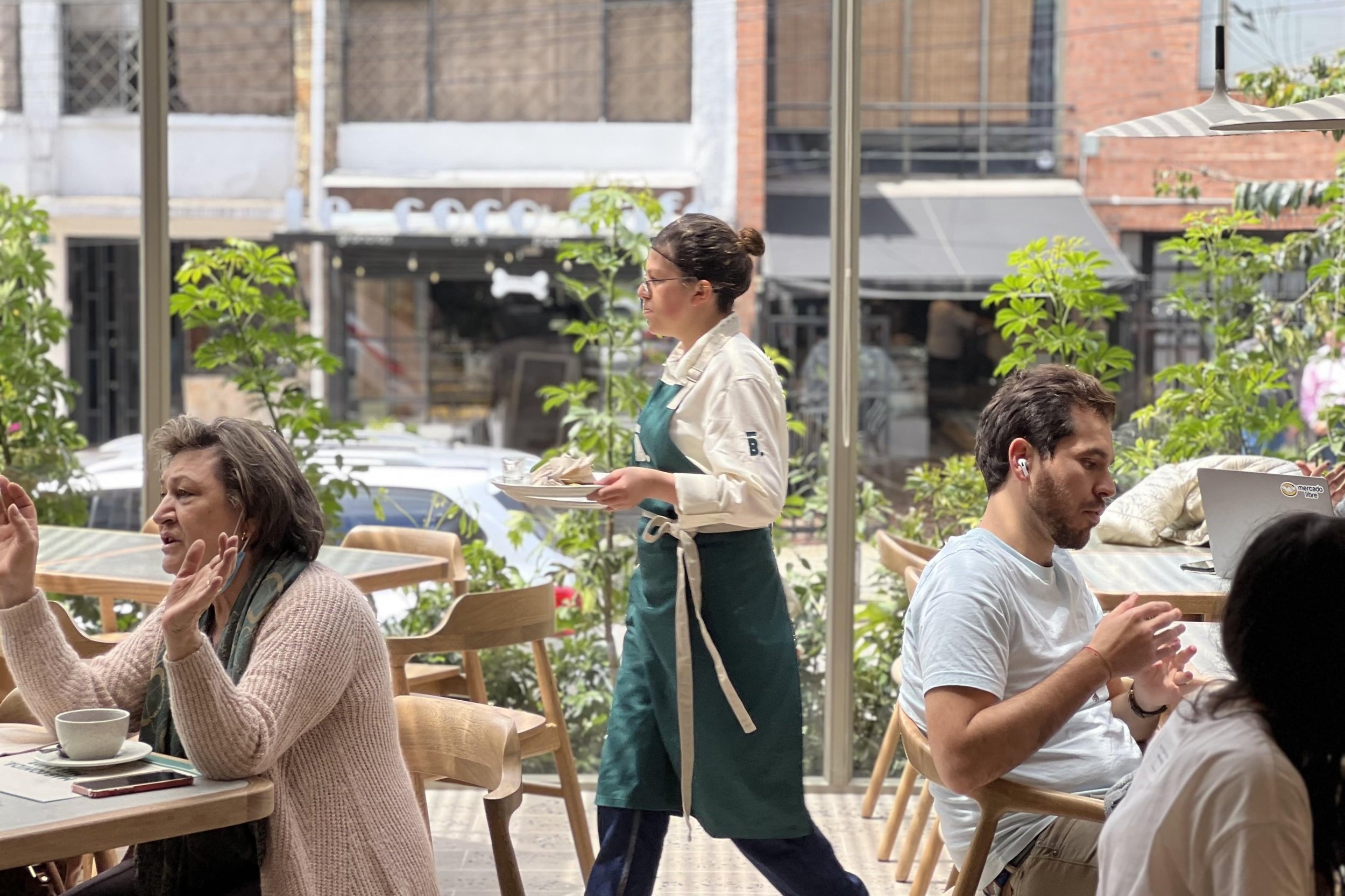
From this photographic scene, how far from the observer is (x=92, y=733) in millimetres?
2121

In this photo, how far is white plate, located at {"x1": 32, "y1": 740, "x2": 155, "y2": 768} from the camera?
211cm

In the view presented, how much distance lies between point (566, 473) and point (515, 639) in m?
0.52

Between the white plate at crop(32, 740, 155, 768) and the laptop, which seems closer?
the white plate at crop(32, 740, 155, 768)

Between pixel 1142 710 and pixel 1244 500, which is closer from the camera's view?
pixel 1142 710

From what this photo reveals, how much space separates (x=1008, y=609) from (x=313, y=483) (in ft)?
10.2

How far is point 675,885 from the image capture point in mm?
4004

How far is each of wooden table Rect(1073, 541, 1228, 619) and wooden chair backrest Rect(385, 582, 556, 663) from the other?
1211 millimetres

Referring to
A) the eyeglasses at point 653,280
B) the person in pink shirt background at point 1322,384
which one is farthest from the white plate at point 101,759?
the person in pink shirt background at point 1322,384

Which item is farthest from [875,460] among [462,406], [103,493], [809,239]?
[103,493]

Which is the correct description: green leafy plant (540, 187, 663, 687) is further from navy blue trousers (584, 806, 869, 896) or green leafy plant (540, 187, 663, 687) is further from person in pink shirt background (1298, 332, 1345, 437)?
person in pink shirt background (1298, 332, 1345, 437)

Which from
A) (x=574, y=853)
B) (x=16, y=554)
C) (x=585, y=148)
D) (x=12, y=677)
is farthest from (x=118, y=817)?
(x=585, y=148)

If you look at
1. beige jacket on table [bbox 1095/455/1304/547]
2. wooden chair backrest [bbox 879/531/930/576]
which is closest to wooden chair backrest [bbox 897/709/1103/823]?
wooden chair backrest [bbox 879/531/930/576]

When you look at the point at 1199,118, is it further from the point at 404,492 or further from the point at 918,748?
the point at 404,492

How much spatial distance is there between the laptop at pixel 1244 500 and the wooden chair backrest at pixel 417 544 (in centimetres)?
201
